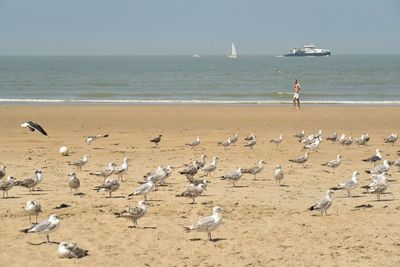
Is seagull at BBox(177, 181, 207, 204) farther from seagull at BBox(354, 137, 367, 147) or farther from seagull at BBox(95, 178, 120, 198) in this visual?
seagull at BBox(354, 137, 367, 147)

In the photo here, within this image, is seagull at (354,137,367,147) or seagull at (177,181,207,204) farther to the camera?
seagull at (354,137,367,147)

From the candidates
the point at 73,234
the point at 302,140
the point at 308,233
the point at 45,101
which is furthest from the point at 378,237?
the point at 45,101

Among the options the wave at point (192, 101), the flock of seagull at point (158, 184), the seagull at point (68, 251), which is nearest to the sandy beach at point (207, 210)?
the seagull at point (68, 251)

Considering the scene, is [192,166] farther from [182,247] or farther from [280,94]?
[280,94]

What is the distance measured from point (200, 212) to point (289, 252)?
126 inches

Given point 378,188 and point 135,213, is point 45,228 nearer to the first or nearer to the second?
point 135,213

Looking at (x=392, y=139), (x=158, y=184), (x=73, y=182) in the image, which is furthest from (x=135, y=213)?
(x=392, y=139)

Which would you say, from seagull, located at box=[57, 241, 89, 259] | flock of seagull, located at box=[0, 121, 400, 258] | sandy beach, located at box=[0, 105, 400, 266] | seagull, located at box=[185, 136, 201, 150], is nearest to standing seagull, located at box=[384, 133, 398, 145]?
sandy beach, located at box=[0, 105, 400, 266]

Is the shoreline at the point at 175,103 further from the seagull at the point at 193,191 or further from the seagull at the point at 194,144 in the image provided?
the seagull at the point at 193,191

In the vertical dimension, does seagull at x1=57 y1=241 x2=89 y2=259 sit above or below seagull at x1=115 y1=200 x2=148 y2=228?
below

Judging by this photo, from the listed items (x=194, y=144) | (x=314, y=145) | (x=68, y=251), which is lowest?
(x=194, y=144)

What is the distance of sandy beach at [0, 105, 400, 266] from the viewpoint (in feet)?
35.1

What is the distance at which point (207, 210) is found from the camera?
13.8 metres

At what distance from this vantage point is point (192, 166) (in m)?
17.6
